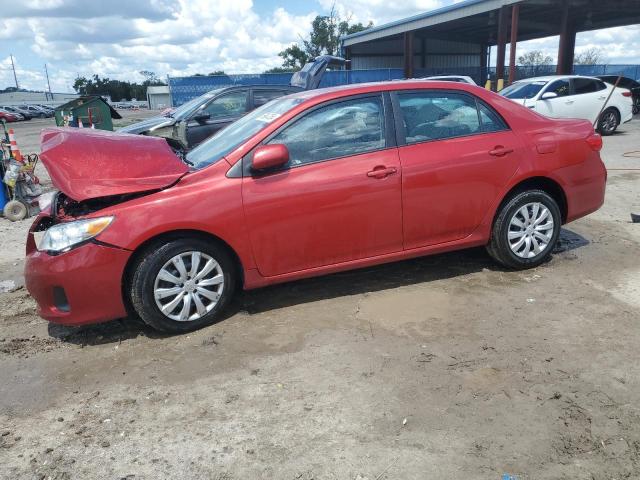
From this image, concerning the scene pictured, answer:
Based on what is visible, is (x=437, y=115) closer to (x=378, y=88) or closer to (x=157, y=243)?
(x=378, y=88)

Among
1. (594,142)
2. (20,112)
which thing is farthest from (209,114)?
(20,112)

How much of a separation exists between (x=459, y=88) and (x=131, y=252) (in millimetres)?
2939

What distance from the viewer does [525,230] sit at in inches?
181

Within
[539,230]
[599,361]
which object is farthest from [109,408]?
[539,230]

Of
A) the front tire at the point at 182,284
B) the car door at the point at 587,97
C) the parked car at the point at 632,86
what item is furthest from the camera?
the parked car at the point at 632,86

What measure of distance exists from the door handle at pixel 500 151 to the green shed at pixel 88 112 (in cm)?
1252

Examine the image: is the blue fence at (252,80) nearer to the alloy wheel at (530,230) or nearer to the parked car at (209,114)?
the parked car at (209,114)

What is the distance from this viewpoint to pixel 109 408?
117 inches

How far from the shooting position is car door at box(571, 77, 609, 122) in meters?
13.3

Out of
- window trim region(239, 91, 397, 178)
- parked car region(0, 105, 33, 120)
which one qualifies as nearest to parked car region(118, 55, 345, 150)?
window trim region(239, 91, 397, 178)

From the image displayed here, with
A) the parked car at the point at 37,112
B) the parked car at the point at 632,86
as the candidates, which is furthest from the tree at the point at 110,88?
the parked car at the point at 632,86

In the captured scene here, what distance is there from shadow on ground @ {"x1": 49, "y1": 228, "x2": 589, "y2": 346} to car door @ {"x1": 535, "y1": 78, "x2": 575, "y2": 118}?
856 centimetres

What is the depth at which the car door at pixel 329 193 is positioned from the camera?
3.79 meters

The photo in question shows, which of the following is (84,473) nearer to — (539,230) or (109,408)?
(109,408)
